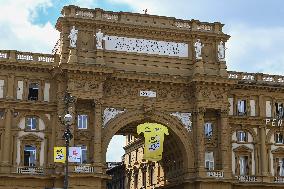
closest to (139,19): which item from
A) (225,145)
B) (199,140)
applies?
(199,140)

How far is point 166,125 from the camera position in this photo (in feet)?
196

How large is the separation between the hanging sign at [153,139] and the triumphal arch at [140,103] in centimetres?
96

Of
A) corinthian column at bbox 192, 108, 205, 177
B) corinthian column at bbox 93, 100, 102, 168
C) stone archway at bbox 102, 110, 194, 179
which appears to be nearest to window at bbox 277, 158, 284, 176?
corinthian column at bbox 192, 108, 205, 177

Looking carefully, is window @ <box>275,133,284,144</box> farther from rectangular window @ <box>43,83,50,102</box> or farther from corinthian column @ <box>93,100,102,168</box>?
rectangular window @ <box>43,83,50,102</box>

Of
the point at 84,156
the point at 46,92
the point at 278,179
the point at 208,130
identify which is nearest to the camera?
the point at 84,156

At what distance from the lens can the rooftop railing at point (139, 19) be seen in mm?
58938

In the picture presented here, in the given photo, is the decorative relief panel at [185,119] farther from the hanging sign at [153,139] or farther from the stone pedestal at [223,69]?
the stone pedestal at [223,69]

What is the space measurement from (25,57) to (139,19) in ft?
40.6

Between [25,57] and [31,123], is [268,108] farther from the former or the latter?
[25,57]

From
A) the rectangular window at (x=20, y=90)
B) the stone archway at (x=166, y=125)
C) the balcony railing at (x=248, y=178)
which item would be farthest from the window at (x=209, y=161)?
the rectangular window at (x=20, y=90)

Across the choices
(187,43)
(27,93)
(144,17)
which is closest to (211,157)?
(187,43)

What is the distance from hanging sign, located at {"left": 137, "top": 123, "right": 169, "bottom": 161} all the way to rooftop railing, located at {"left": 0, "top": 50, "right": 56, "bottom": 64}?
37.1 ft

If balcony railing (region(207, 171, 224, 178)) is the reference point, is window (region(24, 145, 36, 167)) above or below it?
above

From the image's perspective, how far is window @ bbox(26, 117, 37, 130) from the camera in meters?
56.6
